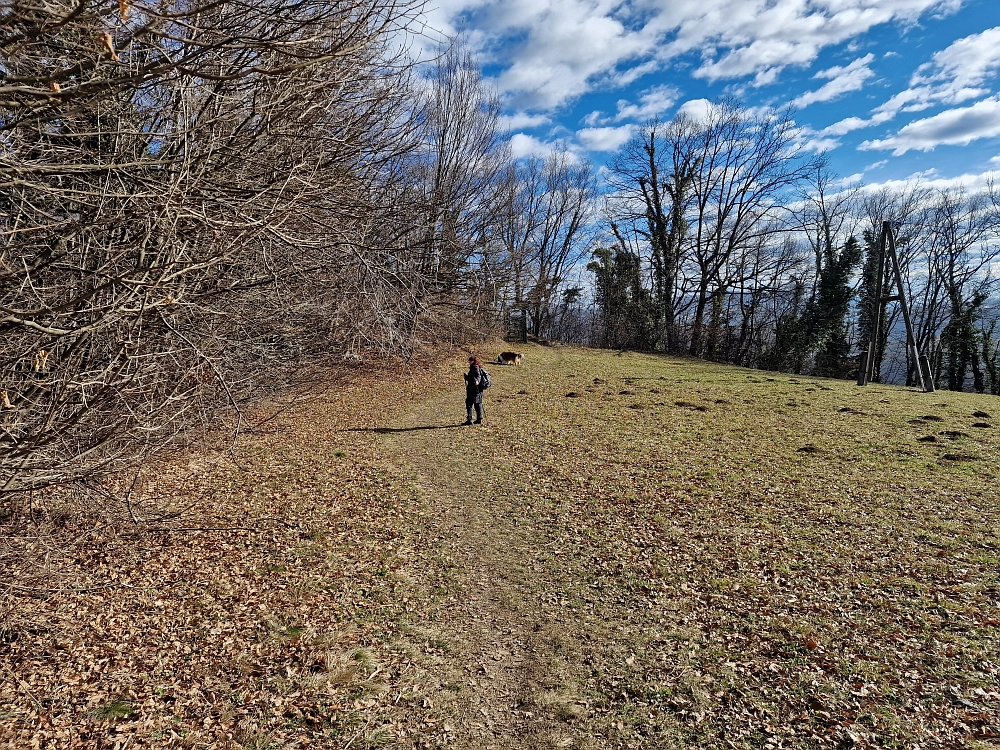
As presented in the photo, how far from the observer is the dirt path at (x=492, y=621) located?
4074mm

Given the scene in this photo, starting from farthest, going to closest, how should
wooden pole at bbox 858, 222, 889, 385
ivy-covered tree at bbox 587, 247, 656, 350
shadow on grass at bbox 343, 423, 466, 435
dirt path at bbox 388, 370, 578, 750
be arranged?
ivy-covered tree at bbox 587, 247, 656, 350
wooden pole at bbox 858, 222, 889, 385
shadow on grass at bbox 343, 423, 466, 435
dirt path at bbox 388, 370, 578, 750

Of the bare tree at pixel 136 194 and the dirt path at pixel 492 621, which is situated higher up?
the bare tree at pixel 136 194

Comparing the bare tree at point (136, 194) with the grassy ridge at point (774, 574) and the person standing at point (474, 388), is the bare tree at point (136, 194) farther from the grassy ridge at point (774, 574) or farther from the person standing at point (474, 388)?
the person standing at point (474, 388)

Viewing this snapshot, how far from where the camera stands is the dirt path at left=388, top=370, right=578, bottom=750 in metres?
4.07

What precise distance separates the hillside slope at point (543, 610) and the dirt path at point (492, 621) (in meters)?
0.03

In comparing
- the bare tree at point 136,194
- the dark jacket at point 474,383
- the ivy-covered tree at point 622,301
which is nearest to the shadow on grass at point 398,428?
the dark jacket at point 474,383

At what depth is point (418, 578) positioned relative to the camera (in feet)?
20.4

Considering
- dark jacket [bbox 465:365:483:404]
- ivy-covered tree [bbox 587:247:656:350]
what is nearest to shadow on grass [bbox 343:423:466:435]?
dark jacket [bbox 465:365:483:404]

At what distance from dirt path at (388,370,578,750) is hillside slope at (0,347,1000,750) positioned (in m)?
0.03

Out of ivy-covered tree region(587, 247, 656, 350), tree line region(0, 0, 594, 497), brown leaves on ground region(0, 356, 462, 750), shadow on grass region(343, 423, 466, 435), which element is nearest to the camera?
tree line region(0, 0, 594, 497)

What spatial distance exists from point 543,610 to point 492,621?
56cm

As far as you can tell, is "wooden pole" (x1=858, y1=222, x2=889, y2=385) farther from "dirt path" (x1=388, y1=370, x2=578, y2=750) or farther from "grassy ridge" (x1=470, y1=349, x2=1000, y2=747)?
"dirt path" (x1=388, y1=370, x2=578, y2=750)

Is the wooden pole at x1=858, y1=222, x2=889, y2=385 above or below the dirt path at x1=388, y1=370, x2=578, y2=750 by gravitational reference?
above

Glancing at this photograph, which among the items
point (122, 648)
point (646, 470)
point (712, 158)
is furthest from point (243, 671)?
point (712, 158)
